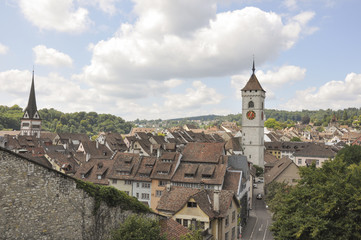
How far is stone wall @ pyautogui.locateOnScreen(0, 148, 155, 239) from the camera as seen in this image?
13.6m

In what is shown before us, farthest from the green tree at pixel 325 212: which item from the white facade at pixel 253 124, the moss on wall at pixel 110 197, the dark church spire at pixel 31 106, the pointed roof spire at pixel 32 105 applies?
the pointed roof spire at pixel 32 105

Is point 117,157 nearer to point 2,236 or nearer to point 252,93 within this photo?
point 2,236

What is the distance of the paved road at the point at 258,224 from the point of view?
1476 inches

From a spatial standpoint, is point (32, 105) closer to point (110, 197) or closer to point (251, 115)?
point (251, 115)

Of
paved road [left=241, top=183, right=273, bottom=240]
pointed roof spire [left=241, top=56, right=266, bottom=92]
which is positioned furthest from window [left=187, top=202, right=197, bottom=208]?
pointed roof spire [left=241, top=56, right=266, bottom=92]

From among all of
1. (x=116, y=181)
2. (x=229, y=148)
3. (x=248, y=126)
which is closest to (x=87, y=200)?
(x=116, y=181)

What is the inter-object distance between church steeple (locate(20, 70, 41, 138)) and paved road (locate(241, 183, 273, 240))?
288ft

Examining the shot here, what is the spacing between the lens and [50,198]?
50.6ft

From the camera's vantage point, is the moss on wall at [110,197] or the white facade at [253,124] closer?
the moss on wall at [110,197]

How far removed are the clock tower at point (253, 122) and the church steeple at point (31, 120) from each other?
2986 inches

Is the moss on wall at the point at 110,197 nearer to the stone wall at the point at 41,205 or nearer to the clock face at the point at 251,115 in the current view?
the stone wall at the point at 41,205

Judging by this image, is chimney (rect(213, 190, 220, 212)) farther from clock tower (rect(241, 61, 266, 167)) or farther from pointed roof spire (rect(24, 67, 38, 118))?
pointed roof spire (rect(24, 67, 38, 118))

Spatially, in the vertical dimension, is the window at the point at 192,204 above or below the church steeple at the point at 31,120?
below

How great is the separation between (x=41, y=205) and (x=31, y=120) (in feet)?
348
